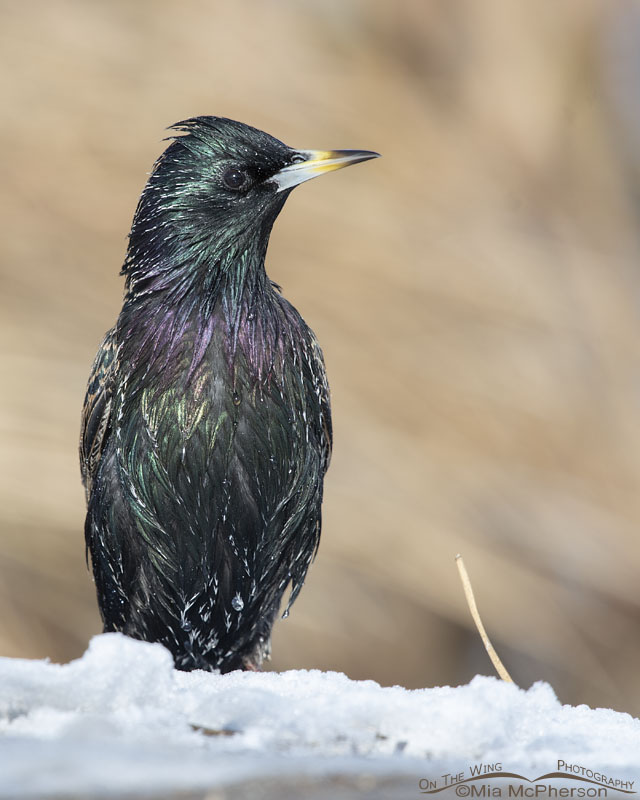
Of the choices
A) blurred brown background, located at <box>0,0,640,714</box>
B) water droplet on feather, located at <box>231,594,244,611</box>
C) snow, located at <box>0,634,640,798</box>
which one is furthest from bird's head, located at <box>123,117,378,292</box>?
blurred brown background, located at <box>0,0,640,714</box>

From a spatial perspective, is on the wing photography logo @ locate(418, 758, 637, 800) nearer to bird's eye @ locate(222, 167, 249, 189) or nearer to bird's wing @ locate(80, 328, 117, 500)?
bird's wing @ locate(80, 328, 117, 500)

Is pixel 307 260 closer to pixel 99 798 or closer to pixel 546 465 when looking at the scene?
pixel 546 465

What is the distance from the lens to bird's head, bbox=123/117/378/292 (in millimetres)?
3709

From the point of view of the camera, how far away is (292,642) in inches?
321

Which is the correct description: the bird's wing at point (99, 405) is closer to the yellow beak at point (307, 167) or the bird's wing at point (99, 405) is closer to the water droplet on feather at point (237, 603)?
the water droplet on feather at point (237, 603)

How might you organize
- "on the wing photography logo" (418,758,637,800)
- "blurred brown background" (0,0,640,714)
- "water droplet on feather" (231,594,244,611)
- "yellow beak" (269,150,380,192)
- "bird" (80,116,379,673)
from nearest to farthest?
"on the wing photography logo" (418,758,637,800) < "bird" (80,116,379,673) < "yellow beak" (269,150,380,192) < "water droplet on feather" (231,594,244,611) < "blurred brown background" (0,0,640,714)

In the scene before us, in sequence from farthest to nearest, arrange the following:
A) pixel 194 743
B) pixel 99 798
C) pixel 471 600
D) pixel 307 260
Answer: pixel 307 260 < pixel 471 600 < pixel 194 743 < pixel 99 798

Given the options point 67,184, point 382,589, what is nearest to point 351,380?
point 382,589

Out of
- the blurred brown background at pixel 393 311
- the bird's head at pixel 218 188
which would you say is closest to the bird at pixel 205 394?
the bird's head at pixel 218 188

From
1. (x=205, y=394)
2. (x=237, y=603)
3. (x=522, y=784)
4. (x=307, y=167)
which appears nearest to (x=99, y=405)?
(x=205, y=394)

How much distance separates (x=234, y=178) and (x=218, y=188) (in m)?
0.06

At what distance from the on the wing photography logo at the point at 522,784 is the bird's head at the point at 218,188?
6.66 feet

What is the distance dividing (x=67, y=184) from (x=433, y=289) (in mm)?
2873

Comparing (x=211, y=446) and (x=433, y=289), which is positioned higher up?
(x=433, y=289)
